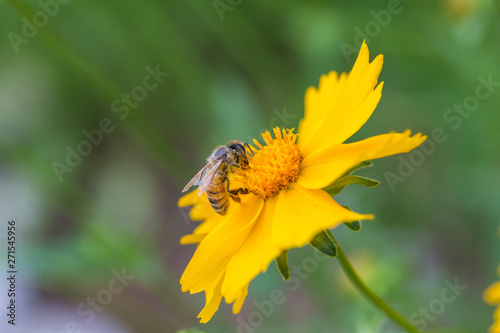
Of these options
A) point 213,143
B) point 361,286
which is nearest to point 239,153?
point 361,286

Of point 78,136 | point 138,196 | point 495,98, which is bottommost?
point 495,98

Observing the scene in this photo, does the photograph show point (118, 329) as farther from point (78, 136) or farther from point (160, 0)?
point (160, 0)

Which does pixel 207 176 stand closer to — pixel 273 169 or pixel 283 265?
pixel 273 169

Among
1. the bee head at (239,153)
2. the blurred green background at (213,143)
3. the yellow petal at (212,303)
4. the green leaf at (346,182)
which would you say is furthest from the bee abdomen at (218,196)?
the blurred green background at (213,143)

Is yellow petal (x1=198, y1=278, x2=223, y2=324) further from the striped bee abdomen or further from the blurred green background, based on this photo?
the blurred green background

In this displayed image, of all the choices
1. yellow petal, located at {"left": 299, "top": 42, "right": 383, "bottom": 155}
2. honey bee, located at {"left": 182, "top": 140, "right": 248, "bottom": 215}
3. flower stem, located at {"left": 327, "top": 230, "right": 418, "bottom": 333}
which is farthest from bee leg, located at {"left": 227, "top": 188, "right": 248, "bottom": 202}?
flower stem, located at {"left": 327, "top": 230, "right": 418, "bottom": 333}

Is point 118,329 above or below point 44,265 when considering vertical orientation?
below

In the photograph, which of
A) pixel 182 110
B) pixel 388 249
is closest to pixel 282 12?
pixel 182 110
